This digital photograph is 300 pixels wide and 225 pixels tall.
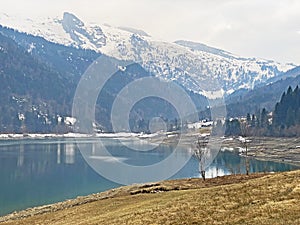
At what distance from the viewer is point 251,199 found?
34.6m

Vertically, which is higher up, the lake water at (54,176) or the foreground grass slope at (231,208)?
the foreground grass slope at (231,208)

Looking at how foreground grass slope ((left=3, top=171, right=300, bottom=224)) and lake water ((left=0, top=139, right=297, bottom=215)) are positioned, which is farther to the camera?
lake water ((left=0, top=139, right=297, bottom=215))

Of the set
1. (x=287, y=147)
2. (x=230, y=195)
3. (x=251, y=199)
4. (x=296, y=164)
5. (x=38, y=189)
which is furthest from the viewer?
(x=287, y=147)

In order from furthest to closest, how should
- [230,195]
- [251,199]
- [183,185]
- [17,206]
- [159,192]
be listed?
[17,206], [183,185], [159,192], [230,195], [251,199]

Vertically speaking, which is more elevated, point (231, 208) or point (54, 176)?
point (231, 208)

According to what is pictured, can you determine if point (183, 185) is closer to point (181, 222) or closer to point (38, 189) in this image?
point (181, 222)

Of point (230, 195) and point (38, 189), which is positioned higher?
point (230, 195)

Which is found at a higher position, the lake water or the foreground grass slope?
the foreground grass slope

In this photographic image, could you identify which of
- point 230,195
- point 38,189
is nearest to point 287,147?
point 38,189

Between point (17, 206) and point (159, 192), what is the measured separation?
46.7m

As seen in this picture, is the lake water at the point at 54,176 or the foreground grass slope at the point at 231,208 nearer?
the foreground grass slope at the point at 231,208

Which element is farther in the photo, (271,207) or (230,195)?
(230,195)

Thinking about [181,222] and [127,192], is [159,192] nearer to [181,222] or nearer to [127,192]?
[127,192]

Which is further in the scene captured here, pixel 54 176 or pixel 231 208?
pixel 54 176
